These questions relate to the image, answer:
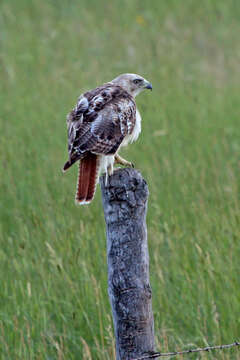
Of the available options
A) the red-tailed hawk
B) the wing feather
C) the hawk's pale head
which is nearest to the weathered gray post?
the red-tailed hawk

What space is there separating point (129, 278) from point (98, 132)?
3.51 ft

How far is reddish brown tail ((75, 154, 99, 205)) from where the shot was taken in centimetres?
356

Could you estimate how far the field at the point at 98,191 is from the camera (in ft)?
13.8

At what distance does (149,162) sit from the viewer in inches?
259

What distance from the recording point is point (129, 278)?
2.98m

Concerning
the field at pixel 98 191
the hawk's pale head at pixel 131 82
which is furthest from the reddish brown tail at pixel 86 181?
the hawk's pale head at pixel 131 82

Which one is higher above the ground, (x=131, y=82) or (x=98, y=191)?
(x=131, y=82)

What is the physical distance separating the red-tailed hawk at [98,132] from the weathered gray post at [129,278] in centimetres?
50

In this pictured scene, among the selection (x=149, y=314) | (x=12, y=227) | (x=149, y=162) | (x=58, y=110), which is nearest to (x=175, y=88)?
(x=58, y=110)

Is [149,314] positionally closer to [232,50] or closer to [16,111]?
[16,111]

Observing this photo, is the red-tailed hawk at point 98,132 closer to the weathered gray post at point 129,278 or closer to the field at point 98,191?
the weathered gray post at point 129,278

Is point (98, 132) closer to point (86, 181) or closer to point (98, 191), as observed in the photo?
point (86, 181)

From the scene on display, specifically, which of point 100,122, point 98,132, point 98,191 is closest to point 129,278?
point 98,132

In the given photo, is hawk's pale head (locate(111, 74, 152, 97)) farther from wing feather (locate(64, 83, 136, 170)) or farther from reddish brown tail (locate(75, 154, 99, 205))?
reddish brown tail (locate(75, 154, 99, 205))
